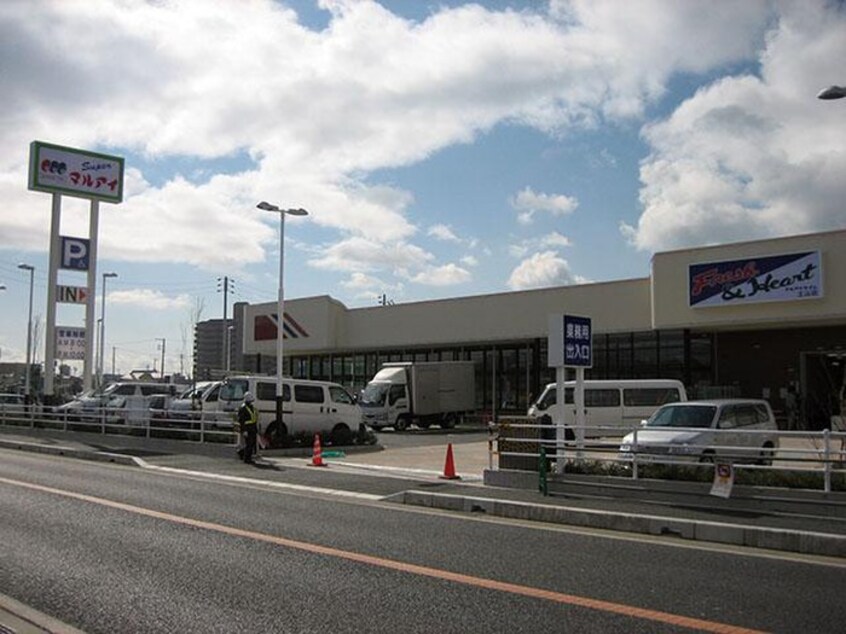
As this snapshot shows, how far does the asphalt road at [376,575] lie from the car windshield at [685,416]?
24.4 ft

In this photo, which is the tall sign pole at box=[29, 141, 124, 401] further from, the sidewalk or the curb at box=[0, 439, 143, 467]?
the curb at box=[0, 439, 143, 467]

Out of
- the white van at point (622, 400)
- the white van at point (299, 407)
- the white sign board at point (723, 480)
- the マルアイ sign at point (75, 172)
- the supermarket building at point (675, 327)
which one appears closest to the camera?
the white sign board at point (723, 480)

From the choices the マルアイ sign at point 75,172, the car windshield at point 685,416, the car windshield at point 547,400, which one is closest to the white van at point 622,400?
the car windshield at point 547,400

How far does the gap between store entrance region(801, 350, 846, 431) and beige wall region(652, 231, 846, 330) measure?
7.94 ft

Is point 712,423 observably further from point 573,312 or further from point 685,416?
point 573,312

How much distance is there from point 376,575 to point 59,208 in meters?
37.7

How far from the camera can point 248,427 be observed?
2039 cm

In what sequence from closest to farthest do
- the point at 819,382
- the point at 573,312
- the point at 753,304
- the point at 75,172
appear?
1. the point at 753,304
2. the point at 819,382
3. the point at 573,312
4. the point at 75,172

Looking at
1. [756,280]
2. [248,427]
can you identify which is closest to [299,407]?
[248,427]

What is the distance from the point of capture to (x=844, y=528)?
33.6ft

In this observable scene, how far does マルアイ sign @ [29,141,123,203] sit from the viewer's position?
4000cm

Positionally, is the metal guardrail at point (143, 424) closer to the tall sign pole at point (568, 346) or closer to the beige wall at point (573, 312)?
the tall sign pole at point (568, 346)

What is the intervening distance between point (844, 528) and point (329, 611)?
707 cm

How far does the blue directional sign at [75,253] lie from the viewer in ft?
130
